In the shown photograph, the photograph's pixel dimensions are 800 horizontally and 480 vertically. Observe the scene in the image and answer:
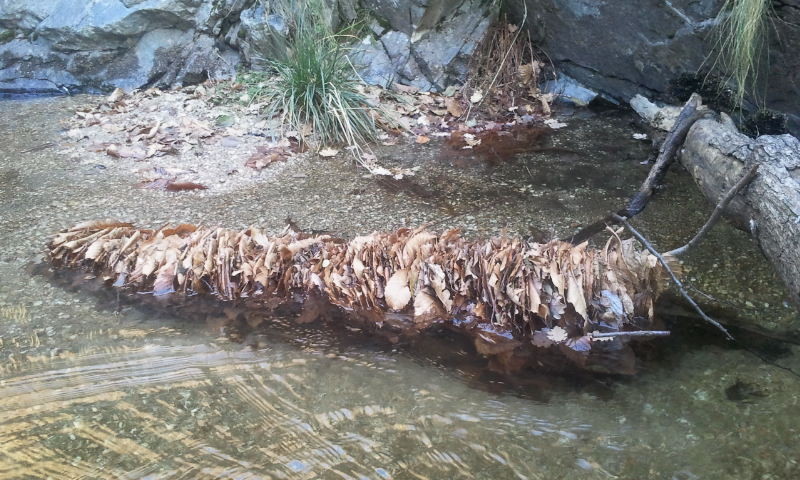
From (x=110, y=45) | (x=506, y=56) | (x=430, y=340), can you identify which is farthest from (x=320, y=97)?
(x=110, y=45)

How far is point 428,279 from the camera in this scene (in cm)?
266

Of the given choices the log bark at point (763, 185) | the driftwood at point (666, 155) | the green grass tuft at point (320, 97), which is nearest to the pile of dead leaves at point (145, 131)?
the green grass tuft at point (320, 97)

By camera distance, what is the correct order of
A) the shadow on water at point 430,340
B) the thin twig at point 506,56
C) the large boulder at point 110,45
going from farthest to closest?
the large boulder at point 110,45 < the thin twig at point 506,56 < the shadow on water at point 430,340

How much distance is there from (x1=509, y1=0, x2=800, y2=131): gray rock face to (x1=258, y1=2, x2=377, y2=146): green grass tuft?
189 cm

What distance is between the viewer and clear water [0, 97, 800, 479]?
186cm

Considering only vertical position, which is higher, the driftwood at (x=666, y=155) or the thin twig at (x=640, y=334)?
the driftwood at (x=666, y=155)

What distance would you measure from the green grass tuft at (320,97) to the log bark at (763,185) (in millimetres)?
2451

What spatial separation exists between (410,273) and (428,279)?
0.09 meters

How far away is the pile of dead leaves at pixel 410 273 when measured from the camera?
99.4 inches

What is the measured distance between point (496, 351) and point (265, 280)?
3.71 feet

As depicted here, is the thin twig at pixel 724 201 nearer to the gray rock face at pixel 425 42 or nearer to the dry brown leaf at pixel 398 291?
the dry brown leaf at pixel 398 291

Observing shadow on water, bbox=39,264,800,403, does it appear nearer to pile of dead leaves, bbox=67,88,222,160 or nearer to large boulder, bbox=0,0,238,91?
pile of dead leaves, bbox=67,88,222,160

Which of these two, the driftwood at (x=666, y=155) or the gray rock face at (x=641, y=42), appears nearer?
the driftwood at (x=666, y=155)

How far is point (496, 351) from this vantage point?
244 centimetres
